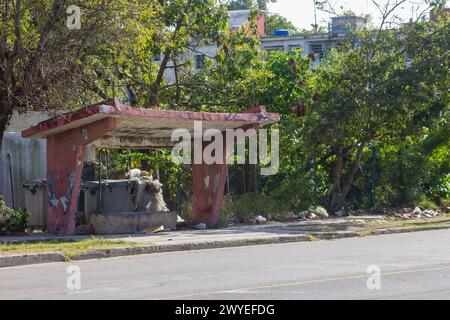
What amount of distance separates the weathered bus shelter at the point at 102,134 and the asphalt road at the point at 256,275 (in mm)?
3276

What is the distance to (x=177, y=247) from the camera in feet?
53.0

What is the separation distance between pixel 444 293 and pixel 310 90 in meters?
15.7

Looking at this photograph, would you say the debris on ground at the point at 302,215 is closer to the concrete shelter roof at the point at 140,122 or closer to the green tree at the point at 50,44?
the concrete shelter roof at the point at 140,122

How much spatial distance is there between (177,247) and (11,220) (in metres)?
4.35

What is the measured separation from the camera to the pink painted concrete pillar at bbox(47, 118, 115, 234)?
17.9m

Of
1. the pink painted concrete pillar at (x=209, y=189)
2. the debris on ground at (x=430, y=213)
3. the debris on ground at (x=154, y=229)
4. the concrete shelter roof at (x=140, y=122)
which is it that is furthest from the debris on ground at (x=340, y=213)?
the debris on ground at (x=154, y=229)

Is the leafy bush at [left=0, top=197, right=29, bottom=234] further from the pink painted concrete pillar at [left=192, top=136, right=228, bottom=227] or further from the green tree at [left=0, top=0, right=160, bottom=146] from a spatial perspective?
the pink painted concrete pillar at [left=192, top=136, right=228, bottom=227]

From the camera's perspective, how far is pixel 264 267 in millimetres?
12484

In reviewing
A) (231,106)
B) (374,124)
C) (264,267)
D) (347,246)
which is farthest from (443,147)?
(264,267)

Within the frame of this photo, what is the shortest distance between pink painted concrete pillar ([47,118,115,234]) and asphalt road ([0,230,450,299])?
3.54 metres

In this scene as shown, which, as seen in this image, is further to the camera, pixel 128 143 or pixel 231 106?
pixel 231 106

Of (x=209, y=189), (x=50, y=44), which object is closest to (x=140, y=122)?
(x=50, y=44)
